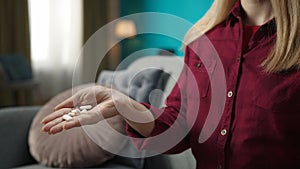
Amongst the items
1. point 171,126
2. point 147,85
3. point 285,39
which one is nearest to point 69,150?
point 147,85

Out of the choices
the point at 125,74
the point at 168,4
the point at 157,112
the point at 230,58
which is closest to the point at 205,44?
the point at 230,58

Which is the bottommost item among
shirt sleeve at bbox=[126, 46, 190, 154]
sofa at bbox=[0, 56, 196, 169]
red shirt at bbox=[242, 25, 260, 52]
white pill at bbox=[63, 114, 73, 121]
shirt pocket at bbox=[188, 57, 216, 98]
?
sofa at bbox=[0, 56, 196, 169]

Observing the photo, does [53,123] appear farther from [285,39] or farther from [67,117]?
[285,39]

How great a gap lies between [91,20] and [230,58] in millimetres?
4089

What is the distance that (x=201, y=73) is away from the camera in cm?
98

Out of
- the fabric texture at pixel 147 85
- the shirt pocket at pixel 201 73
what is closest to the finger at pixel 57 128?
the shirt pocket at pixel 201 73

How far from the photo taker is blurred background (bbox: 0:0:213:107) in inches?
158

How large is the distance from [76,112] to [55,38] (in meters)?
3.97

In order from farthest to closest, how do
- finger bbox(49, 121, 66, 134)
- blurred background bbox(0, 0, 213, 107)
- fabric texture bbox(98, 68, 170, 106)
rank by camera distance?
blurred background bbox(0, 0, 213, 107), fabric texture bbox(98, 68, 170, 106), finger bbox(49, 121, 66, 134)

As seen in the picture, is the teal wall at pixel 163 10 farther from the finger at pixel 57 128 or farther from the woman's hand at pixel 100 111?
the finger at pixel 57 128

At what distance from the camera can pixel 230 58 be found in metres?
0.94

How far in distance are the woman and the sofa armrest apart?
0.89 meters

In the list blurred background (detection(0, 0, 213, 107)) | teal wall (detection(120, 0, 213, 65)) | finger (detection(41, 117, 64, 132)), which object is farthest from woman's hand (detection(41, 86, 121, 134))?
blurred background (detection(0, 0, 213, 107))

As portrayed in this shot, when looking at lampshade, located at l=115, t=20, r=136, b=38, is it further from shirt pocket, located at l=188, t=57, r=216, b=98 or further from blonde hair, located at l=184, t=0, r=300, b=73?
blonde hair, located at l=184, t=0, r=300, b=73
